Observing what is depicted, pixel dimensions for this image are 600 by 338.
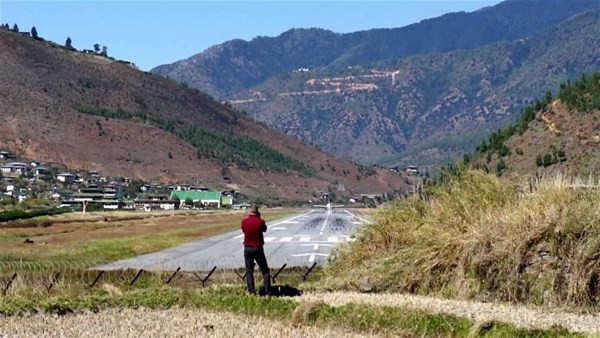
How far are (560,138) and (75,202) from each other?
81519 millimetres

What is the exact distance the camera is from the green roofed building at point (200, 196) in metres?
148

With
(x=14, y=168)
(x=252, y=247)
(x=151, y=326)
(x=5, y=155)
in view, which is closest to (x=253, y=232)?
(x=252, y=247)

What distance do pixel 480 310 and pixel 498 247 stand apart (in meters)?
3.18

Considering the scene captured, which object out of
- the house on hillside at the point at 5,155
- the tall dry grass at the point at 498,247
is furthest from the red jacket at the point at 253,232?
the house on hillside at the point at 5,155

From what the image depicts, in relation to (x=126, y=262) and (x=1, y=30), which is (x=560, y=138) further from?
(x=1, y=30)

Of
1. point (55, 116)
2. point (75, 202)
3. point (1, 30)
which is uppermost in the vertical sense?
point (1, 30)

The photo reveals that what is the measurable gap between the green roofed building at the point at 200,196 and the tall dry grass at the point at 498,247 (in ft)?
409

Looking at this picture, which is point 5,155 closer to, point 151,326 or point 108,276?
point 108,276

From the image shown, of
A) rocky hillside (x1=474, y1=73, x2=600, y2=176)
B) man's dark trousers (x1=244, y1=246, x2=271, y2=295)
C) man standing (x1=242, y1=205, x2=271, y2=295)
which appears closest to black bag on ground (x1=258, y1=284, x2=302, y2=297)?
man's dark trousers (x1=244, y1=246, x2=271, y2=295)

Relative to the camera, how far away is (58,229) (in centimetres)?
6606

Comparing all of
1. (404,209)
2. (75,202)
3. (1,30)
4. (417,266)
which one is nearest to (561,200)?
(417,266)

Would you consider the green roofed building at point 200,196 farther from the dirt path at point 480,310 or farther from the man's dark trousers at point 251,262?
the dirt path at point 480,310

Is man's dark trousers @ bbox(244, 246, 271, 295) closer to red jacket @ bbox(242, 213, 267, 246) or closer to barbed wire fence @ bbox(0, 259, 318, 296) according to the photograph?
red jacket @ bbox(242, 213, 267, 246)

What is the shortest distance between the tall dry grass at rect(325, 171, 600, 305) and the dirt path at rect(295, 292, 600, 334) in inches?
40.0
